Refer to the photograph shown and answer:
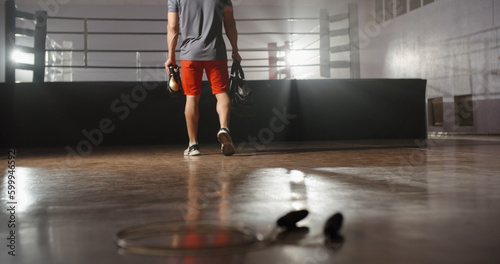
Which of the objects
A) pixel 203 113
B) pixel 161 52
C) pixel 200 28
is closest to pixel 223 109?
pixel 200 28

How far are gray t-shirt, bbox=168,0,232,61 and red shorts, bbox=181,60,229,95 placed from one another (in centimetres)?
4

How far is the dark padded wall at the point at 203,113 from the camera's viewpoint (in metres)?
3.66

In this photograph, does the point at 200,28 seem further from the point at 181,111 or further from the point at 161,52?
the point at 161,52

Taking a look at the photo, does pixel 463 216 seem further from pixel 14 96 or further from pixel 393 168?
pixel 14 96

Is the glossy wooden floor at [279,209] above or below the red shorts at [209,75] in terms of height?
below

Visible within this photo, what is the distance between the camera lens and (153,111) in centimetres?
377

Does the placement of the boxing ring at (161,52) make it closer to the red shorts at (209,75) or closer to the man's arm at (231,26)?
the man's arm at (231,26)

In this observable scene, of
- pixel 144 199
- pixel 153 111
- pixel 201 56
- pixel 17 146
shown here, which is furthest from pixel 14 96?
pixel 144 199

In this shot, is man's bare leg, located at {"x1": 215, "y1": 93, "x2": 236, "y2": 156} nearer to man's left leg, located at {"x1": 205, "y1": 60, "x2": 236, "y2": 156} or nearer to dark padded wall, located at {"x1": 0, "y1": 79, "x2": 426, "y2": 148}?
man's left leg, located at {"x1": 205, "y1": 60, "x2": 236, "y2": 156}

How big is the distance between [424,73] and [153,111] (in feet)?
19.0

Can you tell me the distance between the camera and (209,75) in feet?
8.27

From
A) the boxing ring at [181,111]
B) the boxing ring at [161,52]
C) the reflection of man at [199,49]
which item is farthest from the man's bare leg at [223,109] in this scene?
the boxing ring at [161,52]

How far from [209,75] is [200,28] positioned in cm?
28

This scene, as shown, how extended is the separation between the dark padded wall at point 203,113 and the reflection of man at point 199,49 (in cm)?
117
